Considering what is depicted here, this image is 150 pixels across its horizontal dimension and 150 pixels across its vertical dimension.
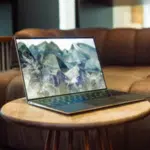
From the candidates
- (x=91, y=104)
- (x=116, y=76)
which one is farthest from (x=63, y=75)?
(x=116, y=76)

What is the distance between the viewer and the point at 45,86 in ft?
3.97

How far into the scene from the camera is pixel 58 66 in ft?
4.13

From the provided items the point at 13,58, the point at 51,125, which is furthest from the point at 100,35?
the point at 51,125

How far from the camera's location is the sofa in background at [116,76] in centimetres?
160

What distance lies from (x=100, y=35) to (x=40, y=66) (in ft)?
4.27

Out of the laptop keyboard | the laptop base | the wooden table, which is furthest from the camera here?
the laptop keyboard

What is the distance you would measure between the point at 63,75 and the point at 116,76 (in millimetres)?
704

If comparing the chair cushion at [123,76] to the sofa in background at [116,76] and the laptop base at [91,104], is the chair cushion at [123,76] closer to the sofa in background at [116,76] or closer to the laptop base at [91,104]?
the sofa in background at [116,76]

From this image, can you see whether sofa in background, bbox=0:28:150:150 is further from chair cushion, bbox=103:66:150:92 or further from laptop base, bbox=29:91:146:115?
laptop base, bbox=29:91:146:115

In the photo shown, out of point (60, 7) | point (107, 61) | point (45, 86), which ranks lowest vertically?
point (107, 61)

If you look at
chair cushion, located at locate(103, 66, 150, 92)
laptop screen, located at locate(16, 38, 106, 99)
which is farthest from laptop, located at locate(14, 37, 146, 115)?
chair cushion, located at locate(103, 66, 150, 92)

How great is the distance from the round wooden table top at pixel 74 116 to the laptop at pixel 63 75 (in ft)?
0.14

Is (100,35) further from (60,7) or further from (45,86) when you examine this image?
(45,86)

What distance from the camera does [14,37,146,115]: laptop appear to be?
46.0 inches
